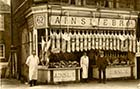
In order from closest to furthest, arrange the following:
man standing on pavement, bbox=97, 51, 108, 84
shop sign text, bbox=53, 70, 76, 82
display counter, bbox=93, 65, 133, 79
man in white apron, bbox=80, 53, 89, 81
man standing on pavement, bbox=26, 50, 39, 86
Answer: man standing on pavement, bbox=26, 50, 39, 86 < shop sign text, bbox=53, 70, 76, 82 < man standing on pavement, bbox=97, 51, 108, 84 < man in white apron, bbox=80, 53, 89, 81 < display counter, bbox=93, 65, 133, 79

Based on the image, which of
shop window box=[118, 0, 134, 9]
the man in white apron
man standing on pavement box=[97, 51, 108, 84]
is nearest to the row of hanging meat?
the man in white apron

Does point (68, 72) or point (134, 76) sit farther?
point (134, 76)

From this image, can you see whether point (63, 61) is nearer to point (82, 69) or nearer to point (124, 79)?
point (82, 69)

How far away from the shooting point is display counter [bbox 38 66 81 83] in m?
10.9

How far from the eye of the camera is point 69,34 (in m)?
11.2

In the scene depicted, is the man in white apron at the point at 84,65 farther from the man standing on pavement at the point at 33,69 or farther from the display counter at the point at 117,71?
the man standing on pavement at the point at 33,69

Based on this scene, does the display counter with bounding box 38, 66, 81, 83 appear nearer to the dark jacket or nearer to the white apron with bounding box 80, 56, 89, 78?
the white apron with bounding box 80, 56, 89, 78

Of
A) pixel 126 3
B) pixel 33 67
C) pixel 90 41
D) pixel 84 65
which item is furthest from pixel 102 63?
pixel 126 3

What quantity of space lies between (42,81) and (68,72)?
115 cm

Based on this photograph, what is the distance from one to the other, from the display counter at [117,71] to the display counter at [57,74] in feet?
3.68

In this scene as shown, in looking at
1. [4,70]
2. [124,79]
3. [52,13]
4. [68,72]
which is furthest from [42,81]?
[4,70]

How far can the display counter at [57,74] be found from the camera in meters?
10.9

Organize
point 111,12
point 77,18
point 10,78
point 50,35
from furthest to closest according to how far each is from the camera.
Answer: point 10,78
point 111,12
point 77,18
point 50,35

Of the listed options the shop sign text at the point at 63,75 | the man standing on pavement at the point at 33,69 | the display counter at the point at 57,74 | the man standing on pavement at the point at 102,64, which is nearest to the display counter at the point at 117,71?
the man standing on pavement at the point at 102,64
